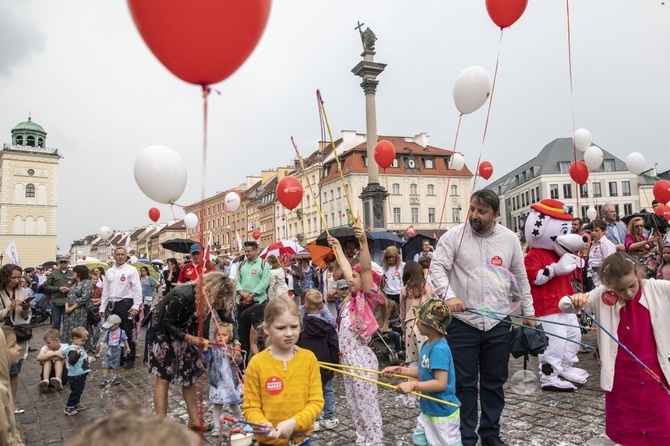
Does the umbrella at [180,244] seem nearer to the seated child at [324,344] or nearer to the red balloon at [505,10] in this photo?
the seated child at [324,344]

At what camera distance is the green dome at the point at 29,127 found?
212 ft

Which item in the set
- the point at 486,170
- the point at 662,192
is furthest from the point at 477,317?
the point at 486,170

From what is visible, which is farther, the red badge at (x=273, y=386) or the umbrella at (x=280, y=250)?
the umbrella at (x=280, y=250)

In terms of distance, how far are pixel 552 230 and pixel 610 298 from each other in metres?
2.20

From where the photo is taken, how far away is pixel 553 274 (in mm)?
5762

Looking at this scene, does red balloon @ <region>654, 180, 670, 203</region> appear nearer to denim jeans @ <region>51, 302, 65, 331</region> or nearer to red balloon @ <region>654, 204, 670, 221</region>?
red balloon @ <region>654, 204, 670, 221</region>

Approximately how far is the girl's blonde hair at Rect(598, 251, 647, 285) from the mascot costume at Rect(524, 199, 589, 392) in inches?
79.4

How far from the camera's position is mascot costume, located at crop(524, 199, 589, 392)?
5.72 meters

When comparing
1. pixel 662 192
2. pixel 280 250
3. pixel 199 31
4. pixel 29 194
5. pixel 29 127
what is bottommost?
pixel 280 250

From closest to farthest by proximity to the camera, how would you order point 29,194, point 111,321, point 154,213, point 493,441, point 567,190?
point 493,441 → point 111,321 → point 154,213 → point 567,190 → point 29,194

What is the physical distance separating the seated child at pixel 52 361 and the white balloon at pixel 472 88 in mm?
5851

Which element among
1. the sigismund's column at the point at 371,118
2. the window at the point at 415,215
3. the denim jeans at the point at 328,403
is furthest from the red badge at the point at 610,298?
the window at the point at 415,215

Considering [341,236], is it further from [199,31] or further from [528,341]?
[199,31]

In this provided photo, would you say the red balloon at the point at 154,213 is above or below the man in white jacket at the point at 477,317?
above
